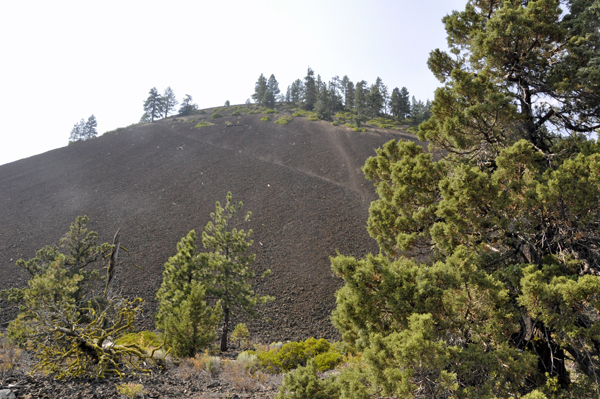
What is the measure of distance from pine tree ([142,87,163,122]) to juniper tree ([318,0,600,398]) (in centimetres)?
7085

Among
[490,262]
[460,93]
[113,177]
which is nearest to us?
[490,262]

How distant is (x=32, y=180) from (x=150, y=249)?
74.4ft

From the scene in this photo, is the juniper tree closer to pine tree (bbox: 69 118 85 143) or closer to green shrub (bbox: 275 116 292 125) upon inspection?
green shrub (bbox: 275 116 292 125)

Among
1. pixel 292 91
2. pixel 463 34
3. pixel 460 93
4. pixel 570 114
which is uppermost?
pixel 292 91

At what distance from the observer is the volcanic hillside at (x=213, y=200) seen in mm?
17516

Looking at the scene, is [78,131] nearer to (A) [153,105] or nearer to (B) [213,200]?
(A) [153,105]

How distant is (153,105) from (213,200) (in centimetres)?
5093

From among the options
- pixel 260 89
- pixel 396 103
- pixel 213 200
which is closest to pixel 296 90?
pixel 260 89

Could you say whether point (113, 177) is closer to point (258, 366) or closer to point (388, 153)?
point (258, 366)

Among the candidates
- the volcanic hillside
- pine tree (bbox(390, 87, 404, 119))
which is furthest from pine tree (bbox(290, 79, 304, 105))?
the volcanic hillside

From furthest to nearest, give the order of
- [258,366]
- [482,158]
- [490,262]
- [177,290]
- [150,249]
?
Result: 1. [150,249]
2. [177,290]
3. [258,366]
4. [482,158]
5. [490,262]

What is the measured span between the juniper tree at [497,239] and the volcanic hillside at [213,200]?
1065 cm

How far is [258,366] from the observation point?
9.70 meters

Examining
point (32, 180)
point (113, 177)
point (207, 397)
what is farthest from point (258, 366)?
point (32, 180)
